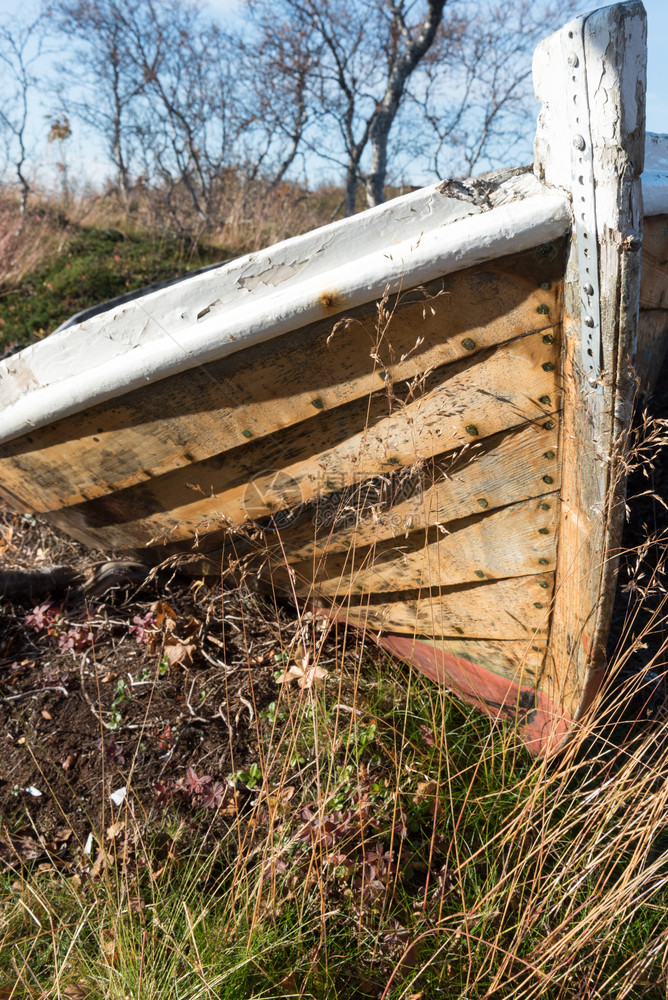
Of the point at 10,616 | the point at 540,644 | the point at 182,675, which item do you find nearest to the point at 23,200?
the point at 10,616

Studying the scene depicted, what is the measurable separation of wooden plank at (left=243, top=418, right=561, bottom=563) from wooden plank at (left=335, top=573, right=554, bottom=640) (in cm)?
23

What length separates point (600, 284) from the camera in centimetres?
138

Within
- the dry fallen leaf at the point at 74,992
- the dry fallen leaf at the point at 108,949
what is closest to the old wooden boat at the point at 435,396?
the dry fallen leaf at the point at 108,949

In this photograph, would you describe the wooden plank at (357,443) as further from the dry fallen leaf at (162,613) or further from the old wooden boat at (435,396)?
the dry fallen leaf at (162,613)

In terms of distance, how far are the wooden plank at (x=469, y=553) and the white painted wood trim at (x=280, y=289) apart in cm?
Result: 63

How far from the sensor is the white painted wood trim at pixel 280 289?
143 centimetres

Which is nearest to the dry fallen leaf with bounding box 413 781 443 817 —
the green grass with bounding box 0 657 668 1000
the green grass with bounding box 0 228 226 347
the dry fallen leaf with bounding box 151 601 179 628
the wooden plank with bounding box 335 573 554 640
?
the green grass with bounding box 0 657 668 1000

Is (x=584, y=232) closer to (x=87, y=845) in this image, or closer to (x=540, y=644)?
(x=540, y=644)

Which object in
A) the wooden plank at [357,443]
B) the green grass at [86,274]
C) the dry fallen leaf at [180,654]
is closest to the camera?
the wooden plank at [357,443]

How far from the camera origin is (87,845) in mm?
1955

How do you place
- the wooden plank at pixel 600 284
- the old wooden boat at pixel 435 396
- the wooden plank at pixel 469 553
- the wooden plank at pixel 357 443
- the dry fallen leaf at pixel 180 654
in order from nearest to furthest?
the wooden plank at pixel 600 284, the old wooden boat at pixel 435 396, the wooden plank at pixel 357 443, the wooden plank at pixel 469 553, the dry fallen leaf at pixel 180 654

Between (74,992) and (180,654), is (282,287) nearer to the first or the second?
(180,654)

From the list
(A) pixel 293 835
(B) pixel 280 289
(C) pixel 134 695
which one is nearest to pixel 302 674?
(A) pixel 293 835

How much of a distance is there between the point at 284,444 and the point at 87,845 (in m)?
1.28
